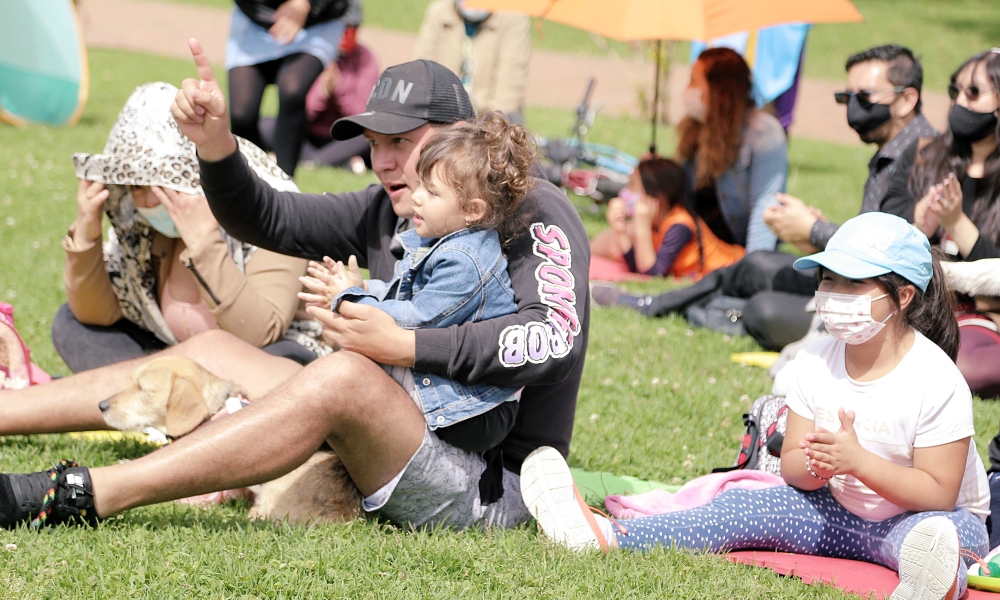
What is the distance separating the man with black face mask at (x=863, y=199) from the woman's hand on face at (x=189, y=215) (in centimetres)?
267

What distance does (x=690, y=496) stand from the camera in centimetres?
377

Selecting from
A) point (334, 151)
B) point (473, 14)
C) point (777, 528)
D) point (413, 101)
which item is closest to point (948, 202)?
point (777, 528)

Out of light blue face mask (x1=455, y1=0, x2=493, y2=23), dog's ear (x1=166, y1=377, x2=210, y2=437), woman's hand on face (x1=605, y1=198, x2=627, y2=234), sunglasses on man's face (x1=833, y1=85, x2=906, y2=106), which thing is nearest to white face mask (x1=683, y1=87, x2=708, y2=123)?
woman's hand on face (x1=605, y1=198, x2=627, y2=234)

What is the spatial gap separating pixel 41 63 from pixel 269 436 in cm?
889

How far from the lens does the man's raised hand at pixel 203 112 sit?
10.5ft

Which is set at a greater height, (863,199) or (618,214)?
(863,199)

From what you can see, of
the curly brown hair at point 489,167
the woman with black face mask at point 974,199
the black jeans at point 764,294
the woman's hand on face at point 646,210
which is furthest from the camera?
the woman's hand on face at point 646,210

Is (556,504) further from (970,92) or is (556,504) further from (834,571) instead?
(970,92)

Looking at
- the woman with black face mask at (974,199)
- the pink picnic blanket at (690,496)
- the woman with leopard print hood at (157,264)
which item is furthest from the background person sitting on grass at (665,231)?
the woman with leopard print hood at (157,264)

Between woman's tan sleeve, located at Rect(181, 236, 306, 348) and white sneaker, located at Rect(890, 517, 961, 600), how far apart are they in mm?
2311

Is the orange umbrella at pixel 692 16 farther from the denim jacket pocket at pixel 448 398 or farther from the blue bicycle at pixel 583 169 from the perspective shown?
the denim jacket pocket at pixel 448 398

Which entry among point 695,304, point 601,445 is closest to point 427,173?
point 601,445

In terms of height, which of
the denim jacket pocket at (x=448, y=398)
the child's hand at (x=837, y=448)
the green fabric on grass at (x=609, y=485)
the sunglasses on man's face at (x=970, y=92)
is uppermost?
the sunglasses on man's face at (x=970, y=92)

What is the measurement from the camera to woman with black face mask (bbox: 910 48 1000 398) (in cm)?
449
